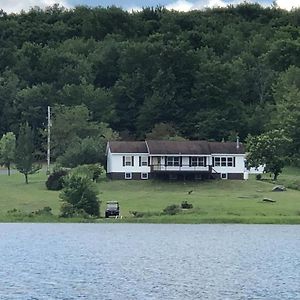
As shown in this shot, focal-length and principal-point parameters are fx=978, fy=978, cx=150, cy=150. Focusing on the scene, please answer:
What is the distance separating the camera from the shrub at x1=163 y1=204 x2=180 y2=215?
8525cm

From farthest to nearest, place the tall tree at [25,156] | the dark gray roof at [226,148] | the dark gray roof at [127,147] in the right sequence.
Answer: the dark gray roof at [226,148] → the dark gray roof at [127,147] → the tall tree at [25,156]

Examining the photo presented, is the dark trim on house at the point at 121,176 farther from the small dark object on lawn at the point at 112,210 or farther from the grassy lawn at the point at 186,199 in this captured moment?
the small dark object on lawn at the point at 112,210

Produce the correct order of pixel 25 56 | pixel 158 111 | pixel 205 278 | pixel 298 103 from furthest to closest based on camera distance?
pixel 25 56 < pixel 158 111 < pixel 298 103 < pixel 205 278

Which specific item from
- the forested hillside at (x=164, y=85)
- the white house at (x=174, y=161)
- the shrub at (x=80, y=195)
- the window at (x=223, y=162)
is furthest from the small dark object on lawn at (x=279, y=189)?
the forested hillside at (x=164, y=85)

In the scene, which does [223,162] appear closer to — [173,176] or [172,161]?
[172,161]

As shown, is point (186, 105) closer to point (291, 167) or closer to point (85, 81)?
point (85, 81)

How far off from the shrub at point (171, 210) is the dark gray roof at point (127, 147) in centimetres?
2661

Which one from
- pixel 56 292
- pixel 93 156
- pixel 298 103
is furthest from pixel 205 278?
pixel 298 103

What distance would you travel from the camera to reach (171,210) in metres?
85.8

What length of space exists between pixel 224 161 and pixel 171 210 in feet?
95.2

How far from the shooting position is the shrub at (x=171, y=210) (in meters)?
85.2

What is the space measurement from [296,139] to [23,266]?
7655cm

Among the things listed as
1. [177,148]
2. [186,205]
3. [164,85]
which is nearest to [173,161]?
[177,148]

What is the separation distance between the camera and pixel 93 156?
11775cm
